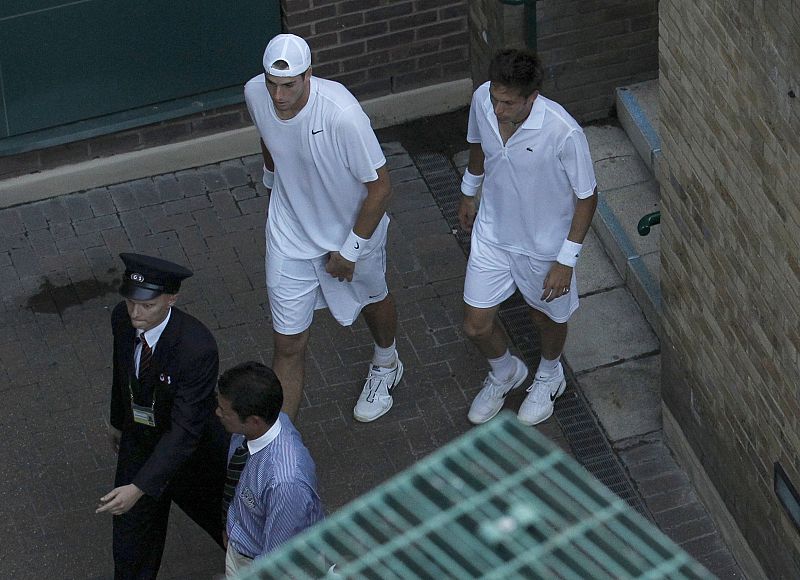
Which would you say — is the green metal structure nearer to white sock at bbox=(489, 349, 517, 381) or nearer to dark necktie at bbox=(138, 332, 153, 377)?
dark necktie at bbox=(138, 332, 153, 377)

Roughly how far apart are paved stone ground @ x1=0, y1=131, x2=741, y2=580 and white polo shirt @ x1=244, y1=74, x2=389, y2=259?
1.20 meters

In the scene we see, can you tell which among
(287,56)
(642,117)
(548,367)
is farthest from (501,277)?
(642,117)

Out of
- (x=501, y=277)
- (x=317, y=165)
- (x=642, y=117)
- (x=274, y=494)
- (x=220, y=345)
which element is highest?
(x=317, y=165)

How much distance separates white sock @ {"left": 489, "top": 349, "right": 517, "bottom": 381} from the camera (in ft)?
26.4

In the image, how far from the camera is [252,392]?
5.79 m

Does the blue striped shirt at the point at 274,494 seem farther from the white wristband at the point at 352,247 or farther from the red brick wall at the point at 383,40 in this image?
the red brick wall at the point at 383,40

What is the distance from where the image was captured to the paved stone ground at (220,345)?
25.5 ft

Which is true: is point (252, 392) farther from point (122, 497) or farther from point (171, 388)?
point (122, 497)

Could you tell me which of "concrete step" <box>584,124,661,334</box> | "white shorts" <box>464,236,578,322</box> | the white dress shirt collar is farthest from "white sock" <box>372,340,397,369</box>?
the white dress shirt collar

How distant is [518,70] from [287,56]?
3.35ft

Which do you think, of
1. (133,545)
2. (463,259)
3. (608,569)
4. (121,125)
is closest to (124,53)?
(121,125)

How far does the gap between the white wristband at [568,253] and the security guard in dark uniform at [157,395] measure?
1.74 meters

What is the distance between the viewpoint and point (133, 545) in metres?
6.89

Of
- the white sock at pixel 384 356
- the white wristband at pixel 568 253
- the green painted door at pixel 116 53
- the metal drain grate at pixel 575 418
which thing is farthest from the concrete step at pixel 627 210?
the green painted door at pixel 116 53
